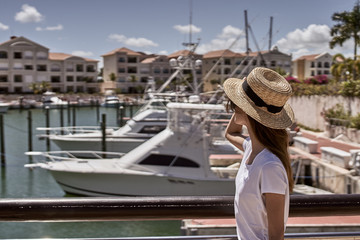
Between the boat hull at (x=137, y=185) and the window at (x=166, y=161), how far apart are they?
1.40 feet

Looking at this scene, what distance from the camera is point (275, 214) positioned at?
66.9 inches

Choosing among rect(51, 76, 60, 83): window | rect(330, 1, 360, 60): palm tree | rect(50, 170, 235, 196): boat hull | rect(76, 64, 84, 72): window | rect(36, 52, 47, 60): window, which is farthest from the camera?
rect(76, 64, 84, 72): window

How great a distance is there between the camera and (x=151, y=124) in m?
22.7

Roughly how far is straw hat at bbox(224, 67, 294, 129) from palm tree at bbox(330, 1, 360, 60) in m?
39.9

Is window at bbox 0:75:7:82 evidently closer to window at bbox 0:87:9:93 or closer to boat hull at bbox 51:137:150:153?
window at bbox 0:87:9:93

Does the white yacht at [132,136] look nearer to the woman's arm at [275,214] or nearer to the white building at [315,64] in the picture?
the woman's arm at [275,214]

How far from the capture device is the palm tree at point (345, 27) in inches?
1508

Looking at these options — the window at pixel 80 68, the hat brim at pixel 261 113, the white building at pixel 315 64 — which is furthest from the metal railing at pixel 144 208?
the white building at pixel 315 64

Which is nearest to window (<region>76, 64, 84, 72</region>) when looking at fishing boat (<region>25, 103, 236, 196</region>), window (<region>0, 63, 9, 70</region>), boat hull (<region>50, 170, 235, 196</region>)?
window (<region>0, 63, 9, 70</region>)

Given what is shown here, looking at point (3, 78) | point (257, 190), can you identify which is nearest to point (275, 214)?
point (257, 190)

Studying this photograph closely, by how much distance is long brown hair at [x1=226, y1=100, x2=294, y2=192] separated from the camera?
181cm

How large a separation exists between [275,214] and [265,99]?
0.50 metres

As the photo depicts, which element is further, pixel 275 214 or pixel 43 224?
pixel 43 224

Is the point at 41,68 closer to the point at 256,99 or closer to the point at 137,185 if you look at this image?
the point at 137,185
